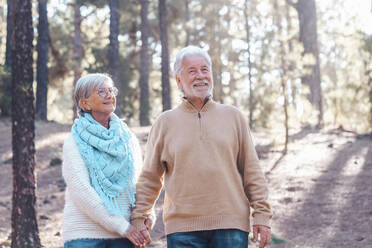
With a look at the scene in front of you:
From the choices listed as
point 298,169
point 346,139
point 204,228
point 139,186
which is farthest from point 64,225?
point 346,139

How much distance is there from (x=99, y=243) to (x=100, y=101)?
966 millimetres

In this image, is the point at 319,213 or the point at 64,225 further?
the point at 319,213

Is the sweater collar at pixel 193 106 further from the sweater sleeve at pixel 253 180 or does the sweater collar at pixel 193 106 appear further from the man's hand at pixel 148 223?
the man's hand at pixel 148 223

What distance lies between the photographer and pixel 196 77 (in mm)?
3576

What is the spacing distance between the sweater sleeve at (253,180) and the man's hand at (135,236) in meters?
0.76

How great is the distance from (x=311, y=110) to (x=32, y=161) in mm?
9842

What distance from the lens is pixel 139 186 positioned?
3.66 metres

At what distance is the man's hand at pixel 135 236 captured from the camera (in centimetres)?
343

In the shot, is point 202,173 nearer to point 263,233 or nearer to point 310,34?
point 263,233

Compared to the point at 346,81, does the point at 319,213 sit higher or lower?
lower

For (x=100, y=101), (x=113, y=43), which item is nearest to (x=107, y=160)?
(x=100, y=101)

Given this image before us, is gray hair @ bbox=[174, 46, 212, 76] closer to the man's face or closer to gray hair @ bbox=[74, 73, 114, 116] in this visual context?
the man's face

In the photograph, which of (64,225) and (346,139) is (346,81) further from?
(64,225)

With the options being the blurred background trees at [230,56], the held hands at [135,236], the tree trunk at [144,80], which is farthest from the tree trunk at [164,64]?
the held hands at [135,236]
